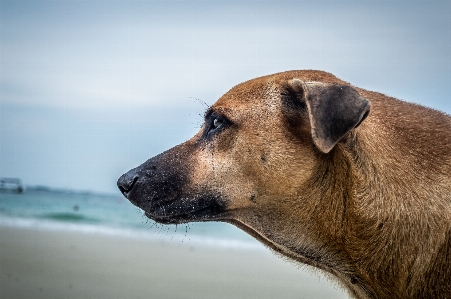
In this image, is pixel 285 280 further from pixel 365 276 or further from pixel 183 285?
pixel 365 276

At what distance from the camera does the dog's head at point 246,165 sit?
362 centimetres

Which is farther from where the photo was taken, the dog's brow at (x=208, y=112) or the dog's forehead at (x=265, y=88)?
the dog's brow at (x=208, y=112)

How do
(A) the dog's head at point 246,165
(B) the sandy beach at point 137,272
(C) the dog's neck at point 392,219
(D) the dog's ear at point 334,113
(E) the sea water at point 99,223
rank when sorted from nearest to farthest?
(D) the dog's ear at point 334,113 → (C) the dog's neck at point 392,219 → (A) the dog's head at point 246,165 → (B) the sandy beach at point 137,272 → (E) the sea water at point 99,223

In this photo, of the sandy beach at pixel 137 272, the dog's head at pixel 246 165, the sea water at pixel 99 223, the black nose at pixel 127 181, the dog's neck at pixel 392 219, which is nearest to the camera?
the dog's neck at pixel 392 219

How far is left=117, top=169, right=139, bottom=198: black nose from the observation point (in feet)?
13.0

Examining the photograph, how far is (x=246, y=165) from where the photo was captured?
374 cm

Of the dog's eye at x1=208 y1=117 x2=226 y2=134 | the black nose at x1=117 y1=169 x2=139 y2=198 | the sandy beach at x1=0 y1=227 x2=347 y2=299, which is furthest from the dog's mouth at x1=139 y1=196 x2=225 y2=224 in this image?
the sandy beach at x1=0 y1=227 x2=347 y2=299

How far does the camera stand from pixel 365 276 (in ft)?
11.4

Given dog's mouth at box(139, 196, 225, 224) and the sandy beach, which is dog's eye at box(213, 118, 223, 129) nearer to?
dog's mouth at box(139, 196, 225, 224)

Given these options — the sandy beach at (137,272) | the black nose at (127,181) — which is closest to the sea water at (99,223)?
the sandy beach at (137,272)

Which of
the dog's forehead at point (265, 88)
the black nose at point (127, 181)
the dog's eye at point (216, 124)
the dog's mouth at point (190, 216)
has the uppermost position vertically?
the dog's forehead at point (265, 88)

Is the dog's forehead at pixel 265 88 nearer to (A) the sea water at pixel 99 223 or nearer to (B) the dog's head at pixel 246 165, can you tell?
(B) the dog's head at pixel 246 165

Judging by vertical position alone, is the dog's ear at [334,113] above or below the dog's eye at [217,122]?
above

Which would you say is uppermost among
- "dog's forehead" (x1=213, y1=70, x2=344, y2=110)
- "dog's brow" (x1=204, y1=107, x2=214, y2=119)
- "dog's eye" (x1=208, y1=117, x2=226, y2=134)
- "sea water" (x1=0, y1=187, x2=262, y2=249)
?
"dog's forehead" (x1=213, y1=70, x2=344, y2=110)
